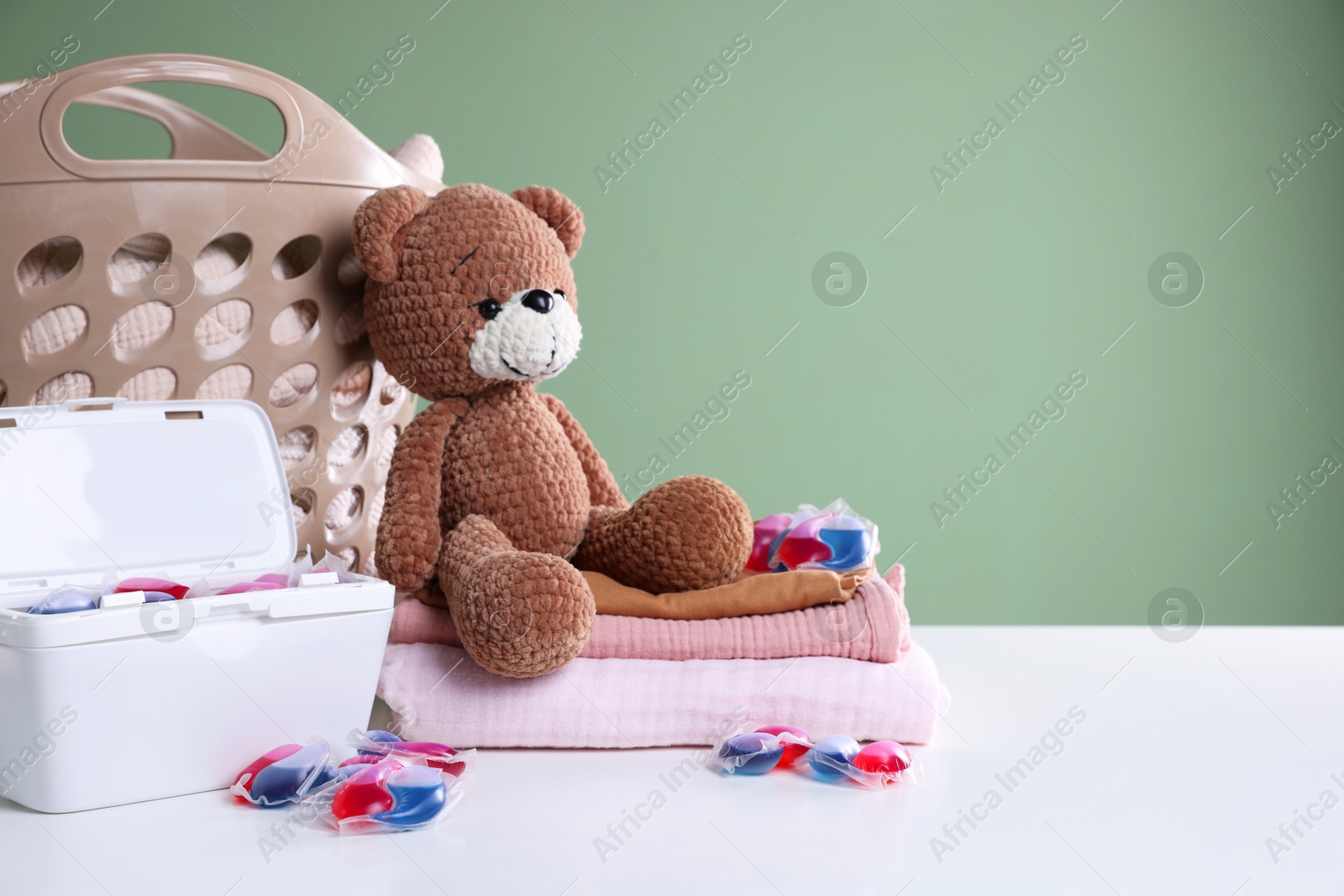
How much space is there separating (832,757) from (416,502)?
13.8 inches

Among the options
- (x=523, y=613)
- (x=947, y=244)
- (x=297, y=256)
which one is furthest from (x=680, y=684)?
(x=947, y=244)

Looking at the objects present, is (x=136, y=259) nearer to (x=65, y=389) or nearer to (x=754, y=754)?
(x=65, y=389)

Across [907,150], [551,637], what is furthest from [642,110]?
[551,637]

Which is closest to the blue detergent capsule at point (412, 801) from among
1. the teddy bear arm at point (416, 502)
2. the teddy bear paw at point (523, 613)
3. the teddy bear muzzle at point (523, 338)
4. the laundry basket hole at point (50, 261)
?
the teddy bear paw at point (523, 613)

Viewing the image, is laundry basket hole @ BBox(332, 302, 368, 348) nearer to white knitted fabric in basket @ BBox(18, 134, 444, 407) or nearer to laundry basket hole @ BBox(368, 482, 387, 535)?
white knitted fabric in basket @ BBox(18, 134, 444, 407)

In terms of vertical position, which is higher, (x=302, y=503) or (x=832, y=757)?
(x=832, y=757)

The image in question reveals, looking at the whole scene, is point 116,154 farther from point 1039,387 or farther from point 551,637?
point 1039,387

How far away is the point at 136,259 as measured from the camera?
0.77 m

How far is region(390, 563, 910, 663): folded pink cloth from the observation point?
2.46 ft

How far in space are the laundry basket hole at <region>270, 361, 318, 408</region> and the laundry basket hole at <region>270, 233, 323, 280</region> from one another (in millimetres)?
73

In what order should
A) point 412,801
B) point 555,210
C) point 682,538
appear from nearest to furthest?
point 412,801
point 682,538
point 555,210

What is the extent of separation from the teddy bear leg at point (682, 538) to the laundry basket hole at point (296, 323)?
290mm

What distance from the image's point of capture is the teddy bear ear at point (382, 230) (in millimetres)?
788

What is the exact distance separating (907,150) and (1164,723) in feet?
3.32
